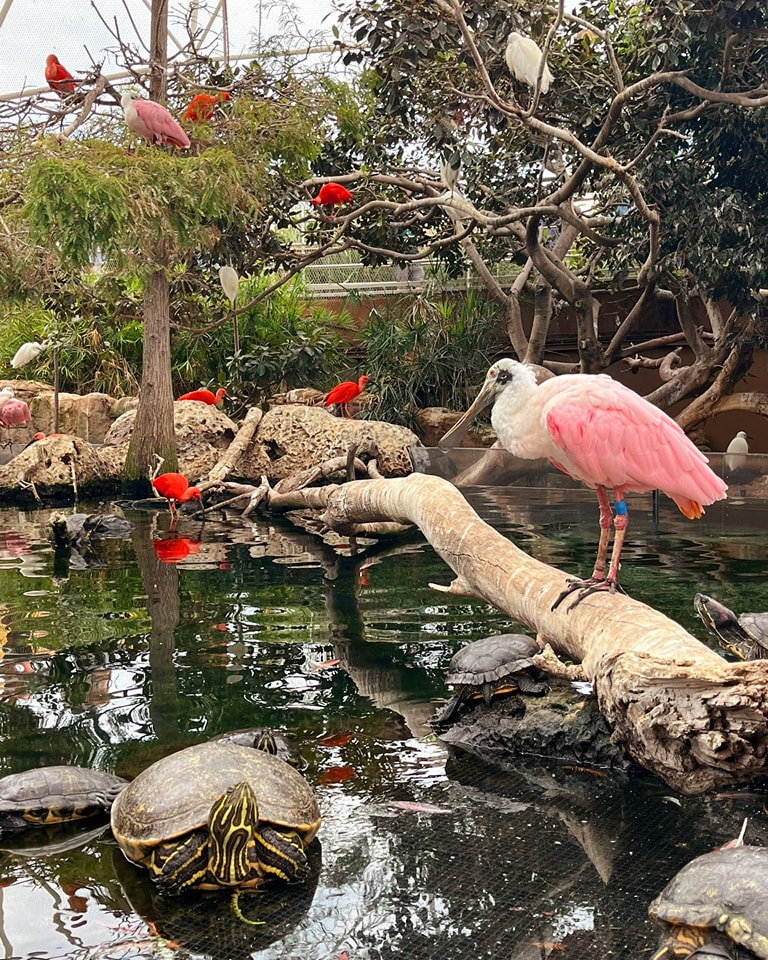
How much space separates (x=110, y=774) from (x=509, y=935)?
152 cm

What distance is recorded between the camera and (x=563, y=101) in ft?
27.7

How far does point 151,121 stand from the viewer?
8406mm

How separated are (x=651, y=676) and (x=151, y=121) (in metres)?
7.17

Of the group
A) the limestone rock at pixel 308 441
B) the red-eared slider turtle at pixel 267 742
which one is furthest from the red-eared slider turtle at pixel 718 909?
the limestone rock at pixel 308 441

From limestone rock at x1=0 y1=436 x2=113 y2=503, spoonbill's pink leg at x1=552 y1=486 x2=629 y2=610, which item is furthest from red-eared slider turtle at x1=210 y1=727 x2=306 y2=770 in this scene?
limestone rock at x1=0 y1=436 x2=113 y2=503

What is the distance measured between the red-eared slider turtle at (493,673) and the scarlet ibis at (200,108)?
283 inches

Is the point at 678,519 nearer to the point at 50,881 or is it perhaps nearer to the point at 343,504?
the point at 343,504

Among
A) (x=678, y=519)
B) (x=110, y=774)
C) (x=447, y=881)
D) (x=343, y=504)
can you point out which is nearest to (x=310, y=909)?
(x=447, y=881)

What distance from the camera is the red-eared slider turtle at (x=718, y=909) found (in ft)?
6.73

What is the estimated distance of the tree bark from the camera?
10.3 meters

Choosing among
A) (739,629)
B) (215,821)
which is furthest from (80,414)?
(215,821)

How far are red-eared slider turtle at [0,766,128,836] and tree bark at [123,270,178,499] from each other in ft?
24.4

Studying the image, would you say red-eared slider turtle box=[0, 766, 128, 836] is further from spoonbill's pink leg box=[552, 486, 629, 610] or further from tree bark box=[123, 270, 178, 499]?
tree bark box=[123, 270, 178, 499]

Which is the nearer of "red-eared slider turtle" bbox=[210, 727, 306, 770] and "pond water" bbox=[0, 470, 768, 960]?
"pond water" bbox=[0, 470, 768, 960]
